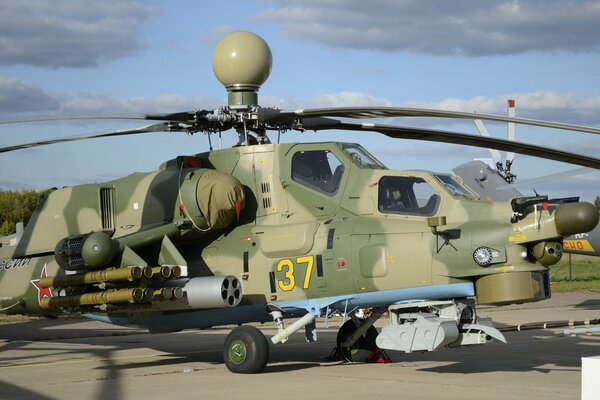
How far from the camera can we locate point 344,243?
1205 cm

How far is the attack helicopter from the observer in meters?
11.2

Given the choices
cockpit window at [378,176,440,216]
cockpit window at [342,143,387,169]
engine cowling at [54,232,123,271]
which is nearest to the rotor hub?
cockpit window at [342,143,387,169]

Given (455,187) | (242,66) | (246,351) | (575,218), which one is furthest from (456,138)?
(246,351)

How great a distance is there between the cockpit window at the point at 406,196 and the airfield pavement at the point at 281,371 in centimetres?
229

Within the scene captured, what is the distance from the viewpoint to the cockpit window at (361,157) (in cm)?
1266

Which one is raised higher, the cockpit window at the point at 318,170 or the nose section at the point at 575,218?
the cockpit window at the point at 318,170

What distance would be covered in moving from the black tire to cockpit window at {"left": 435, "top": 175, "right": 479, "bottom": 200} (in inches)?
114

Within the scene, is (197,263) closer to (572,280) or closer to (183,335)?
(183,335)

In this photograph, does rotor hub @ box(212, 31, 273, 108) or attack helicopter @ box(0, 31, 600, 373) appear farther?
rotor hub @ box(212, 31, 273, 108)

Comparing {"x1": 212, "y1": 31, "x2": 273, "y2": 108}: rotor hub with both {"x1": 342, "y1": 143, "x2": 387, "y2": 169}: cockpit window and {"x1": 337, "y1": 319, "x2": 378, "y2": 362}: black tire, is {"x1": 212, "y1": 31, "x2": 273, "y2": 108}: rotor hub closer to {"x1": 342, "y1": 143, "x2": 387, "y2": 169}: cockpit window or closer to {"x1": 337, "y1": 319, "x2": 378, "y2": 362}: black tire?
{"x1": 342, "y1": 143, "x2": 387, "y2": 169}: cockpit window

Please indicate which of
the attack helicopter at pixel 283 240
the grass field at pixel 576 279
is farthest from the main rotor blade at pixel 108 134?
the grass field at pixel 576 279

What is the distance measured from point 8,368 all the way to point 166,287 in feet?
10.5

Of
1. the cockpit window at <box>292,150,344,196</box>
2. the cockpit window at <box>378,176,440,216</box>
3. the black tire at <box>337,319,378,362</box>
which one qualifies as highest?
the cockpit window at <box>292,150,344,196</box>

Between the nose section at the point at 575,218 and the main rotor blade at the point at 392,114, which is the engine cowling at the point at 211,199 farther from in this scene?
the nose section at the point at 575,218
